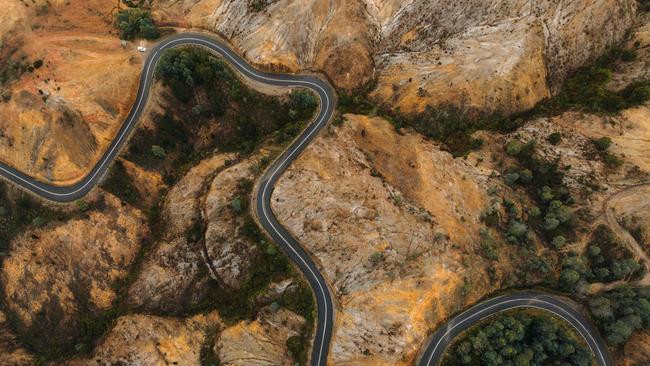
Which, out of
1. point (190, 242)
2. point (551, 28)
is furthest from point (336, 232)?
point (551, 28)

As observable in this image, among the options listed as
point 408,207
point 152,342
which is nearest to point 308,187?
point 408,207

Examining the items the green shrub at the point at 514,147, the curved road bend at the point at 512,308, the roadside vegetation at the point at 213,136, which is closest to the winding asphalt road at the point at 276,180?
the curved road bend at the point at 512,308

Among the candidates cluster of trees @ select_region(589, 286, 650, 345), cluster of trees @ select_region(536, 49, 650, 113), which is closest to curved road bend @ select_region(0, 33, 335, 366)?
cluster of trees @ select_region(589, 286, 650, 345)

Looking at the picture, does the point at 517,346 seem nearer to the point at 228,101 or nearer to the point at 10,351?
the point at 228,101

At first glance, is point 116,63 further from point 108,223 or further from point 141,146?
point 108,223

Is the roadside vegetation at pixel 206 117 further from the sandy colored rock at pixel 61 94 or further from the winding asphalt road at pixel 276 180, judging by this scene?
the sandy colored rock at pixel 61 94

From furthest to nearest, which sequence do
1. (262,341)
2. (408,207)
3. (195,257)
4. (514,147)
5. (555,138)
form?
(514,147)
(555,138)
(195,257)
(408,207)
(262,341)
